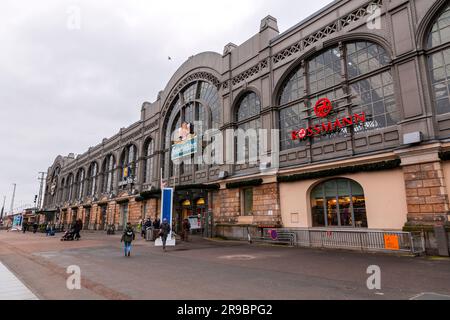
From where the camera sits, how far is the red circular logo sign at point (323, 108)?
58.7 feet

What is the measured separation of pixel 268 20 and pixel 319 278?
70.9 ft

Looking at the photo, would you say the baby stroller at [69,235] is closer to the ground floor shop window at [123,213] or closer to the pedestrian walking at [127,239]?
the pedestrian walking at [127,239]

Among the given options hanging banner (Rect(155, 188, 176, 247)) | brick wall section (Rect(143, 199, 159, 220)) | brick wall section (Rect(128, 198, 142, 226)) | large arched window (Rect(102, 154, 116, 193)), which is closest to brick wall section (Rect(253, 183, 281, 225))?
hanging banner (Rect(155, 188, 176, 247))

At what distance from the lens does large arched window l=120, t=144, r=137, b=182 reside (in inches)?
1603

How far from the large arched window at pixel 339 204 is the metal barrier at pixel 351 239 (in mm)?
1047

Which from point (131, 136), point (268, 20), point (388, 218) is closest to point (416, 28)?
point (388, 218)

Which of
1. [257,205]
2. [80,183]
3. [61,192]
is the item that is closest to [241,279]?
[257,205]

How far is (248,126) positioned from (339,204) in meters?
10.2

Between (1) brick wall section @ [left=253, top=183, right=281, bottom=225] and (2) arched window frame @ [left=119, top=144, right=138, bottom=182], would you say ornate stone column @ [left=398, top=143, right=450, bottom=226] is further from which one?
(2) arched window frame @ [left=119, top=144, right=138, bottom=182]

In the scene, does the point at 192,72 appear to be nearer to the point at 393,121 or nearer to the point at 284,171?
the point at 284,171

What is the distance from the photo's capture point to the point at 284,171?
64.3 feet

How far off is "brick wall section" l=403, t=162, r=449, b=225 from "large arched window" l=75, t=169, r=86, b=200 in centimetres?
5745

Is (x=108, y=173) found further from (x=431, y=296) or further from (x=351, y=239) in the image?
(x=431, y=296)

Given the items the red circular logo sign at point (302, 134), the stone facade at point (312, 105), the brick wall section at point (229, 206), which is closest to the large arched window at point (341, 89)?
the stone facade at point (312, 105)
